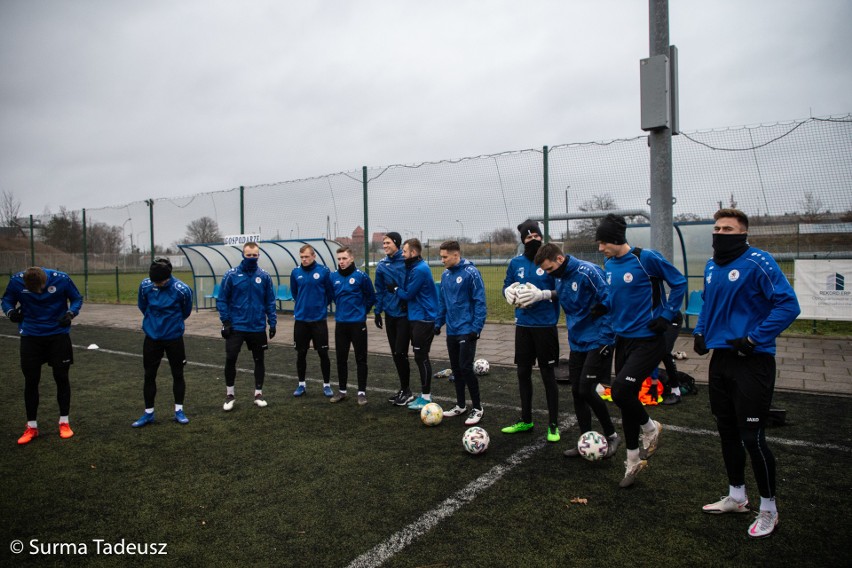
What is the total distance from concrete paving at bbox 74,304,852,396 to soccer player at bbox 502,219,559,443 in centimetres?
338

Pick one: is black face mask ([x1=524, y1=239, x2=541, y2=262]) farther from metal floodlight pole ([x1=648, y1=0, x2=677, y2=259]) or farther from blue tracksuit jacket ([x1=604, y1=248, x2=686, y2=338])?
metal floodlight pole ([x1=648, y1=0, x2=677, y2=259])

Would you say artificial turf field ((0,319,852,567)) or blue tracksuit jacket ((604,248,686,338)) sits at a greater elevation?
blue tracksuit jacket ((604,248,686,338))

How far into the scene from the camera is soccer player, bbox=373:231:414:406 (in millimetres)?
6723

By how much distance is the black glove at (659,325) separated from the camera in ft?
13.9

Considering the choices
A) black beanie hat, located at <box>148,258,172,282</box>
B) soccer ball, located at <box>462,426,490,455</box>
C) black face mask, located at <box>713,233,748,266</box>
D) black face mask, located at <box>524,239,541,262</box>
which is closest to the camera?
black face mask, located at <box>713,233,748,266</box>

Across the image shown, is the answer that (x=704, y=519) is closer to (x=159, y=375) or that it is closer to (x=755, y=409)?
(x=755, y=409)

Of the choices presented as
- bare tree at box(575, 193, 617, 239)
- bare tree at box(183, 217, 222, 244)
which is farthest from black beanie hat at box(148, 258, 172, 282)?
bare tree at box(183, 217, 222, 244)

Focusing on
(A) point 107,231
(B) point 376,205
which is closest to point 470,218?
(B) point 376,205

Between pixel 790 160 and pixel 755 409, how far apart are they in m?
8.76

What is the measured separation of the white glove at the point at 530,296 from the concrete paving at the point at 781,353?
377 cm

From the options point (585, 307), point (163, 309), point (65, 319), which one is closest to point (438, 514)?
point (585, 307)

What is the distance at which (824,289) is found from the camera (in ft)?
33.7

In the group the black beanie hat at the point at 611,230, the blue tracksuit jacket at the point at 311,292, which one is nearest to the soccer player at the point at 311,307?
the blue tracksuit jacket at the point at 311,292

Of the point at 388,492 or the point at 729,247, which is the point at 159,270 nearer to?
the point at 388,492
